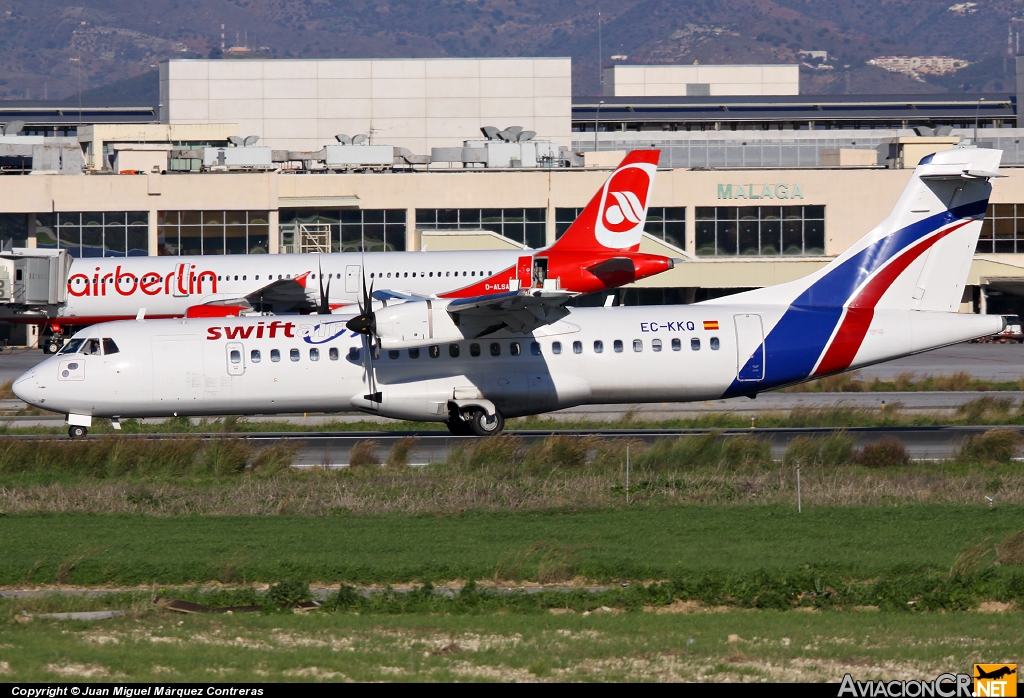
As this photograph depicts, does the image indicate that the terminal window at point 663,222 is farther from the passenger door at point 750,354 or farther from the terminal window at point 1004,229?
the passenger door at point 750,354

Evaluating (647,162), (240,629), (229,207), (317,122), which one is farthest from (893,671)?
(317,122)

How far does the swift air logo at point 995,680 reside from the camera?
9.90m

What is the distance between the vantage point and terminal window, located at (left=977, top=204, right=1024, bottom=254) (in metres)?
71.2

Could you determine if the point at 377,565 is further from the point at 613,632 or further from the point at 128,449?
the point at 128,449

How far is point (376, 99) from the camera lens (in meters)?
105

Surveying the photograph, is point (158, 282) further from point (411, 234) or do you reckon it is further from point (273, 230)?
point (411, 234)

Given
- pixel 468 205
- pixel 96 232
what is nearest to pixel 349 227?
pixel 468 205

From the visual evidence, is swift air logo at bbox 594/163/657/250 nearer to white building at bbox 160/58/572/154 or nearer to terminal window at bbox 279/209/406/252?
terminal window at bbox 279/209/406/252

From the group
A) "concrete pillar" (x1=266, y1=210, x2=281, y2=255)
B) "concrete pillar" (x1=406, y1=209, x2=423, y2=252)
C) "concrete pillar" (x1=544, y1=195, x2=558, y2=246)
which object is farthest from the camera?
"concrete pillar" (x1=544, y1=195, x2=558, y2=246)

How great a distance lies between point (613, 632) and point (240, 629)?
364 cm

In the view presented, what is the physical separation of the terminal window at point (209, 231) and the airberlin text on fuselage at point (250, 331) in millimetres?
39342

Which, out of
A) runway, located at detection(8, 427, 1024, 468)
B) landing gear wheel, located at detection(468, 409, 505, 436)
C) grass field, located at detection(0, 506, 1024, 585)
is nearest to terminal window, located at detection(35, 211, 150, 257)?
runway, located at detection(8, 427, 1024, 468)

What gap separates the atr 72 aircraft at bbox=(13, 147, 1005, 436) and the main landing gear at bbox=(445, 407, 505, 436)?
1.4 inches

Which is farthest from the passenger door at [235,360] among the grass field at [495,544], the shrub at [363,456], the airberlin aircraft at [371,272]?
the airberlin aircraft at [371,272]
